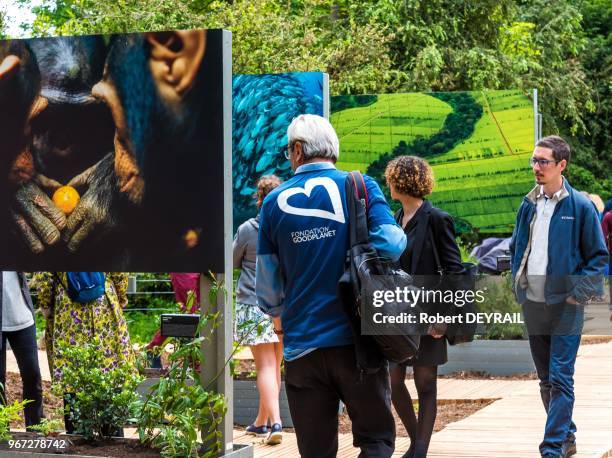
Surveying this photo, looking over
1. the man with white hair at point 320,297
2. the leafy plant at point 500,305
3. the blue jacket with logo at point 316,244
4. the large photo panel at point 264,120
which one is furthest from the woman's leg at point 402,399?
the leafy plant at point 500,305

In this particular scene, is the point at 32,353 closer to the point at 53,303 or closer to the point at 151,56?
the point at 53,303

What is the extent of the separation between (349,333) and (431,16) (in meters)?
28.3

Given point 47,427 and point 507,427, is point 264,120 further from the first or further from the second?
point 47,427

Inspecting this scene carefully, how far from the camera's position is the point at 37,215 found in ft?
23.6

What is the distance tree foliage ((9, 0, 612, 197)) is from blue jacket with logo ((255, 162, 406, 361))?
12838mm

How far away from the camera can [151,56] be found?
6.78 metres

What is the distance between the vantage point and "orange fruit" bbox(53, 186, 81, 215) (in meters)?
7.02

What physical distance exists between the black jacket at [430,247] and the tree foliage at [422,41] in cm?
1106

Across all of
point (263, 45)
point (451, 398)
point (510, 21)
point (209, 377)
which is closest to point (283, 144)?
point (451, 398)

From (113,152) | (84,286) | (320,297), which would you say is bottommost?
(84,286)

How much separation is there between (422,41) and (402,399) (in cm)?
2553

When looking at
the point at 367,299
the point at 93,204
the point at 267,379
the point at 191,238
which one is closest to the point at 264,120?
the point at 267,379

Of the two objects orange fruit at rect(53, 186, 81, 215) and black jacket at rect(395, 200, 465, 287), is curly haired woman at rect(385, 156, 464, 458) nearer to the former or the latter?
black jacket at rect(395, 200, 465, 287)

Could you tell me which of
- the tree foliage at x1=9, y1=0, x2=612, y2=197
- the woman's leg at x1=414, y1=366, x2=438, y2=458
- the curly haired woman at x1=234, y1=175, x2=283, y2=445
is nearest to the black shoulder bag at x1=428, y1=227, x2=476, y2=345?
the woman's leg at x1=414, y1=366, x2=438, y2=458
